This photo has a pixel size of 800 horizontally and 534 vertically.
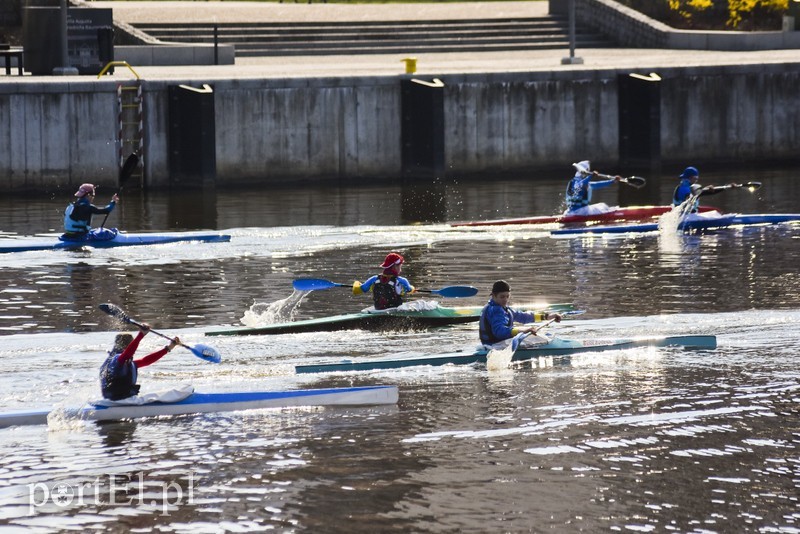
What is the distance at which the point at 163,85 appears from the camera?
38.2 m

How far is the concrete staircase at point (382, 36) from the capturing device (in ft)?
159

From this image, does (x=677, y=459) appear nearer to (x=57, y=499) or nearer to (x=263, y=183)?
(x=57, y=499)

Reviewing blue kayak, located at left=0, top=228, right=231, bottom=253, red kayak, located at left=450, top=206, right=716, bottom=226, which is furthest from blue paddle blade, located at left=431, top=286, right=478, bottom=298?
red kayak, located at left=450, top=206, right=716, bottom=226

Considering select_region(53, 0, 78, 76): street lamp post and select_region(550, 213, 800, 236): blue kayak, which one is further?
select_region(53, 0, 78, 76): street lamp post

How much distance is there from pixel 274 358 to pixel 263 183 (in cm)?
2073

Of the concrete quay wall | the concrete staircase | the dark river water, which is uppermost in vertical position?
the concrete staircase

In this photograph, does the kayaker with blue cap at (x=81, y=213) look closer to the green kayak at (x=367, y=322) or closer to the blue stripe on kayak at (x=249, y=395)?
the green kayak at (x=367, y=322)

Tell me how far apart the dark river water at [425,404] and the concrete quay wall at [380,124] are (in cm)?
909

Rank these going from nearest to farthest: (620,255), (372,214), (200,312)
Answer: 1. (200,312)
2. (620,255)
3. (372,214)

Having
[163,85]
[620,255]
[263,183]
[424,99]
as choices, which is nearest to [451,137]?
[424,99]

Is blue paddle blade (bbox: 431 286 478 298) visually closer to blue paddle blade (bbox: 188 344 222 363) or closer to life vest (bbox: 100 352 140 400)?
blue paddle blade (bbox: 188 344 222 363)

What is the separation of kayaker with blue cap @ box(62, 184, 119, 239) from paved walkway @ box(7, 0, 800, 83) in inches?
405

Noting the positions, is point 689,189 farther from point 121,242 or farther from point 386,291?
point 121,242

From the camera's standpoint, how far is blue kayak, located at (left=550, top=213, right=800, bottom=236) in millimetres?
31438
